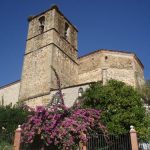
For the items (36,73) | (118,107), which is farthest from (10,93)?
(118,107)

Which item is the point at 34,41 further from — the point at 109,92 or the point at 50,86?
the point at 109,92

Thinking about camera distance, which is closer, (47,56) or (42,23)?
(47,56)

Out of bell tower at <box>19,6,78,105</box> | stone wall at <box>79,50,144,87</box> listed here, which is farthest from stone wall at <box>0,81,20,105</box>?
stone wall at <box>79,50,144,87</box>

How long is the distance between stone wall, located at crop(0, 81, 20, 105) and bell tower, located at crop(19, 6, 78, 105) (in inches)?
137

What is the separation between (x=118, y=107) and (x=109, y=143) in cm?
344

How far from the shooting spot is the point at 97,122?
1559 cm

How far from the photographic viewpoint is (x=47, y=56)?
28266 mm

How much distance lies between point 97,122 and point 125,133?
2.17 metres

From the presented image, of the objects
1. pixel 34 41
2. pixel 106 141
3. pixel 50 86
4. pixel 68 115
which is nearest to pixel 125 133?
pixel 106 141

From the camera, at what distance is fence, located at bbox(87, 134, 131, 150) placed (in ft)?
48.2

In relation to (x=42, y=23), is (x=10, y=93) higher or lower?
lower

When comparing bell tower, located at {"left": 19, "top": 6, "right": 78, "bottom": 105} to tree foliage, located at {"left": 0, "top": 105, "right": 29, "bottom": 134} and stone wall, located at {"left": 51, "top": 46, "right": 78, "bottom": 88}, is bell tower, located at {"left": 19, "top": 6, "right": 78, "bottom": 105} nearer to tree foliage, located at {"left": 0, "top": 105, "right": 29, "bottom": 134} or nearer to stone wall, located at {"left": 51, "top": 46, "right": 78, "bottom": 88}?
stone wall, located at {"left": 51, "top": 46, "right": 78, "bottom": 88}

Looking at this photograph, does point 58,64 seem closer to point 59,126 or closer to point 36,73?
point 36,73

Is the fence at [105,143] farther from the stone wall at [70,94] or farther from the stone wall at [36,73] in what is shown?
the stone wall at [36,73]
